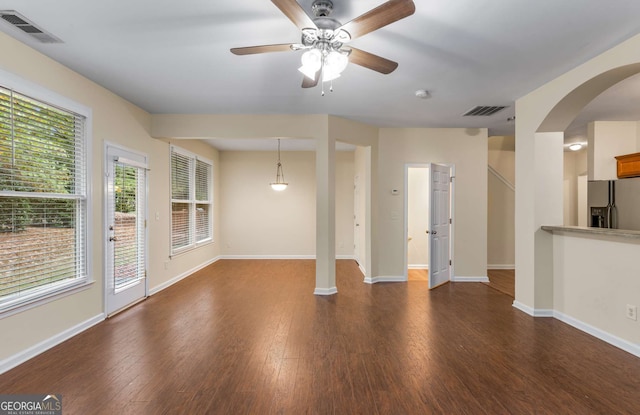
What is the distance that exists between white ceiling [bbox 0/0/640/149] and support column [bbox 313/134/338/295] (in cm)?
68

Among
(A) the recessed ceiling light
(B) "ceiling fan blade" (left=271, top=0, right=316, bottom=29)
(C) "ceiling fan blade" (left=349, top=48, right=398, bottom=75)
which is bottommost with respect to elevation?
(C) "ceiling fan blade" (left=349, top=48, right=398, bottom=75)

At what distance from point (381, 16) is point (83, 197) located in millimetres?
3497

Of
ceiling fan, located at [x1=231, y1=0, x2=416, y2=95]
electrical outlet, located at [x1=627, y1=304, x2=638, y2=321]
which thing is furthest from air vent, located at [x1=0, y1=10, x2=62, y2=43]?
electrical outlet, located at [x1=627, y1=304, x2=638, y2=321]

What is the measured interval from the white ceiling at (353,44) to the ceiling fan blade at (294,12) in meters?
0.34

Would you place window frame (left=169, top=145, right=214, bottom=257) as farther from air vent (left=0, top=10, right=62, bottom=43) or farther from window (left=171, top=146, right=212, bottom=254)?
air vent (left=0, top=10, right=62, bottom=43)

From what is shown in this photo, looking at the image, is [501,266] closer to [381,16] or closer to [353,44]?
[353,44]

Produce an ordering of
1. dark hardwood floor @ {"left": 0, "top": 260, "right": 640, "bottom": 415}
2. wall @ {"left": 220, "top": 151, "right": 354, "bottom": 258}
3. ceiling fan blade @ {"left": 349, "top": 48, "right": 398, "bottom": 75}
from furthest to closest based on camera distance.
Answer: wall @ {"left": 220, "top": 151, "right": 354, "bottom": 258}
ceiling fan blade @ {"left": 349, "top": 48, "right": 398, "bottom": 75}
dark hardwood floor @ {"left": 0, "top": 260, "right": 640, "bottom": 415}

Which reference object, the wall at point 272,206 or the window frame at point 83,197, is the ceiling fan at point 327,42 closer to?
the window frame at point 83,197

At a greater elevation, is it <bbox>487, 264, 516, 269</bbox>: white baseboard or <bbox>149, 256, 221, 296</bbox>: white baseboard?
<bbox>487, 264, 516, 269</bbox>: white baseboard

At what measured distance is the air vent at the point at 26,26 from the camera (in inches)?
86.7

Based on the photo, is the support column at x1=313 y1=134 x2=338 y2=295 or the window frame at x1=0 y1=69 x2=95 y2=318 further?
the support column at x1=313 y1=134 x2=338 y2=295

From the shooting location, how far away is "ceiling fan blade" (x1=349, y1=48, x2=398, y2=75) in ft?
7.18

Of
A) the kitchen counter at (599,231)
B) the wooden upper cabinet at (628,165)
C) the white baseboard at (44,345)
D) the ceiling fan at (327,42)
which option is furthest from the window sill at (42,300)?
the wooden upper cabinet at (628,165)

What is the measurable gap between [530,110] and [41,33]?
5.12m
